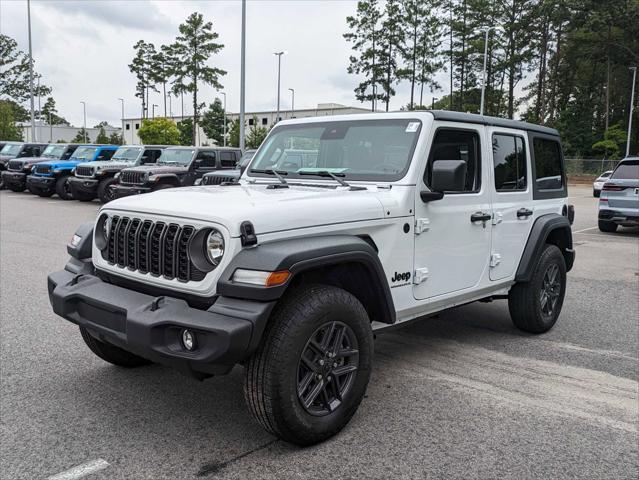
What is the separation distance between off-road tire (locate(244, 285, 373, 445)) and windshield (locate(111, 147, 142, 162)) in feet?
55.8

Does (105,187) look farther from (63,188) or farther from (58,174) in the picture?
(58,174)

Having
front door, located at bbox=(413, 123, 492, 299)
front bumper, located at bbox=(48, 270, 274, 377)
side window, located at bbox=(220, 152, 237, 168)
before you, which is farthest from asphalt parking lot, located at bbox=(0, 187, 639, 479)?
side window, located at bbox=(220, 152, 237, 168)

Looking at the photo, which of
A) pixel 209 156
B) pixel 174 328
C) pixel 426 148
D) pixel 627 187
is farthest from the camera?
pixel 209 156

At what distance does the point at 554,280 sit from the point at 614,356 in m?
A: 0.92

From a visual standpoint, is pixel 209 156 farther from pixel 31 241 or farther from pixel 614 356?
pixel 614 356

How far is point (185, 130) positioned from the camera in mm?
73875

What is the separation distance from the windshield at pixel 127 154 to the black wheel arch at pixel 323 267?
54.9 ft

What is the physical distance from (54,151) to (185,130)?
52.8 m

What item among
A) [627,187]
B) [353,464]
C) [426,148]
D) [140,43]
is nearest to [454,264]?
[426,148]

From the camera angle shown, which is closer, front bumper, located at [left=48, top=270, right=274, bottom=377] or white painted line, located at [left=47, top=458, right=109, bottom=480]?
front bumper, located at [left=48, top=270, right=274, bottom=377]

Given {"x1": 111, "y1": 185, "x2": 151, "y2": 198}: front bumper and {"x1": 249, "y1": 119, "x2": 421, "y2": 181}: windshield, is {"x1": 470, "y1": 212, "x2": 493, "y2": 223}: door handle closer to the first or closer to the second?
{"x1": 249, "y1": 119, "x2": 421, "y2": 181}: windshield

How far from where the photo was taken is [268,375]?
2.96 m

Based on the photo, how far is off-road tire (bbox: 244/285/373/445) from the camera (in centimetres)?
297

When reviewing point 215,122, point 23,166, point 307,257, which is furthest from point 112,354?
point 215,122
